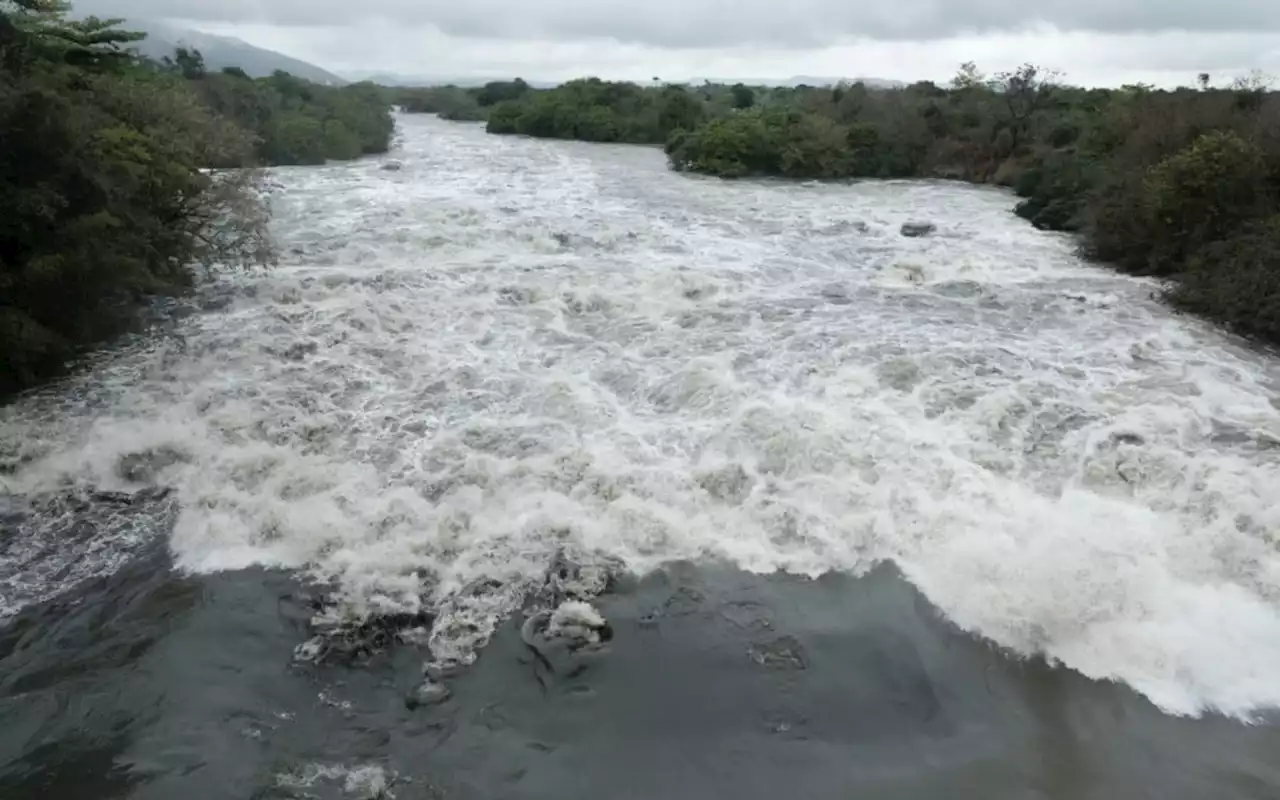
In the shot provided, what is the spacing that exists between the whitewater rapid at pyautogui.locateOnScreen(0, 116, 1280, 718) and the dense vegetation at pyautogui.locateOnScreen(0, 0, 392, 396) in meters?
0.69

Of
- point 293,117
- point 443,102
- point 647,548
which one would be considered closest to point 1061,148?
point 647,548

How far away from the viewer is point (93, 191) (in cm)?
1018

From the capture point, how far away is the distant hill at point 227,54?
37.8m

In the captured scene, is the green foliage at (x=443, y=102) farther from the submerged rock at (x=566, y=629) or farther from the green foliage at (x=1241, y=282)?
the submerged rock at (x=566, y=629)

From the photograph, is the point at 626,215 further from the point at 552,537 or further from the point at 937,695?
the point at 937,695

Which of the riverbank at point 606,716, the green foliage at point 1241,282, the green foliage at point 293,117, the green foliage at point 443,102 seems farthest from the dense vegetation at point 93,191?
the green foliage at point 443,102

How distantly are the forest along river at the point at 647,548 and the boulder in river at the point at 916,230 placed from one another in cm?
521

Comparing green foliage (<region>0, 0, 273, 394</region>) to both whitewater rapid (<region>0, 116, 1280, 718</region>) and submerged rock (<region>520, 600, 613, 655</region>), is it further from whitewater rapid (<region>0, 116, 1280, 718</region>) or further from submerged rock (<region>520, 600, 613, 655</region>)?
submerged rock (<region>520, 600, 613, 655</region>)

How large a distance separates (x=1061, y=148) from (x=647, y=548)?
74.1ft

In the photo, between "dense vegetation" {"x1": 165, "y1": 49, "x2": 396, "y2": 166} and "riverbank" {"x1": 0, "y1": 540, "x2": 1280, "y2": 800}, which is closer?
"riverbank" {"x1": 0, "y1": 540, "x2": 1280, "y2": 800}

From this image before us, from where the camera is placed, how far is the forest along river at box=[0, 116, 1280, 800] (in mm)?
5578

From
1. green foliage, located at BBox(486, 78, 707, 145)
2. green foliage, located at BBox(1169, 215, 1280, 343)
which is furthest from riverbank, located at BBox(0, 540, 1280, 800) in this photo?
green foliage, located at BBox(486, 78, 707, 145)

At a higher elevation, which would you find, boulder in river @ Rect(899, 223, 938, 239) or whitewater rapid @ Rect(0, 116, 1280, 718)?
boulder in river @ Rect(899, 223, 938, 239)

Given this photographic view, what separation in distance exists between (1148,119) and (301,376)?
17.2m
